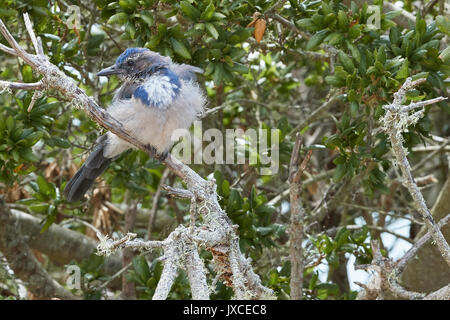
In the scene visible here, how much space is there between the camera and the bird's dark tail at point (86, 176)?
13.3 ft

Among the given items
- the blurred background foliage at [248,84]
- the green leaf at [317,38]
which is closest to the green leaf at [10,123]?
the blurred background foliage at [248,84]

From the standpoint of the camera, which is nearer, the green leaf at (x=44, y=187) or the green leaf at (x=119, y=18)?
the green leaf at (x=119, y=18)

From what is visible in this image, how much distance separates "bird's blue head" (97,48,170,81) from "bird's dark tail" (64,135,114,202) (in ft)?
1.40

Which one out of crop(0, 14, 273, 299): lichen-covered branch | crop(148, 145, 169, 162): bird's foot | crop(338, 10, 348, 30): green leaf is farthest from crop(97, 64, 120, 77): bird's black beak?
crop(338, 10, 348, 30): green leaf

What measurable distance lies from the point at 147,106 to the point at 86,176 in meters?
0.71

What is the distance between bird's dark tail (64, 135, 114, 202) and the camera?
404 cm

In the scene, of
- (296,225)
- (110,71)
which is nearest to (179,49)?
(110,71)

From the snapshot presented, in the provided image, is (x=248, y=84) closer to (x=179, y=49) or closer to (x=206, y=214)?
(x=179, y=49)

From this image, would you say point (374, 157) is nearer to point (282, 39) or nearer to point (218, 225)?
point (282, 39)

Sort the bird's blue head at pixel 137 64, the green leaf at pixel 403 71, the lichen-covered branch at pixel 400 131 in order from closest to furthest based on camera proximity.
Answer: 1. the lichen-covered branch at pixel 400 131
2. the green leaf at pixel 403 71
3. the bird's blue head at pixel 137 64

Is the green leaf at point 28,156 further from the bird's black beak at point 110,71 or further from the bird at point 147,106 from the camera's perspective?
the bird's black beak at point 110,71
